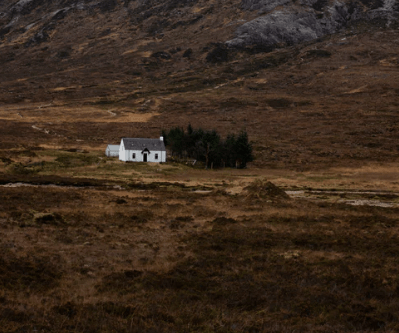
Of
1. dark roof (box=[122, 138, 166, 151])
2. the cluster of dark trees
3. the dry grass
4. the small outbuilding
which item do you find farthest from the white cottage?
the dry grass

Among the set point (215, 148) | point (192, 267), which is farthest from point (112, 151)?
point (192, 267)

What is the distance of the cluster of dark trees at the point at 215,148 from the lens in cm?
8725

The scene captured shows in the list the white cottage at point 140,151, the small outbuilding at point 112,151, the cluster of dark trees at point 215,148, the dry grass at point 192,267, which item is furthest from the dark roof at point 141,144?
the dry grass at point 192,267

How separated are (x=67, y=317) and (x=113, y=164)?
6614 centimetres

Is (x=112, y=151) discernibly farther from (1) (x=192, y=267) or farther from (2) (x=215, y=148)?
(1) (x=192, y=267)

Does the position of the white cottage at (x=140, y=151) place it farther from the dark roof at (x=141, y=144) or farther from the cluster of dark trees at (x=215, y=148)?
the cluster of dark trees at (x=215, y=148)

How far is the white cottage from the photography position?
8512 cm

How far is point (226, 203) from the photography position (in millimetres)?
41656

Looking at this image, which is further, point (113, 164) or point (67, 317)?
point (113, 164)

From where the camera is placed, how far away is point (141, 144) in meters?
86.8

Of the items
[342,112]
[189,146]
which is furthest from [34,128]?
[342,112]

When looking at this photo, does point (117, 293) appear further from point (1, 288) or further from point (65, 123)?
point (65, 123)

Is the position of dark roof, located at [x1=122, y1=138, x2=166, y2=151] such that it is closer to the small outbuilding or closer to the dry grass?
the small outbuilding

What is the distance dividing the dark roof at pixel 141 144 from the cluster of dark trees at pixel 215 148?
6.71 metres
